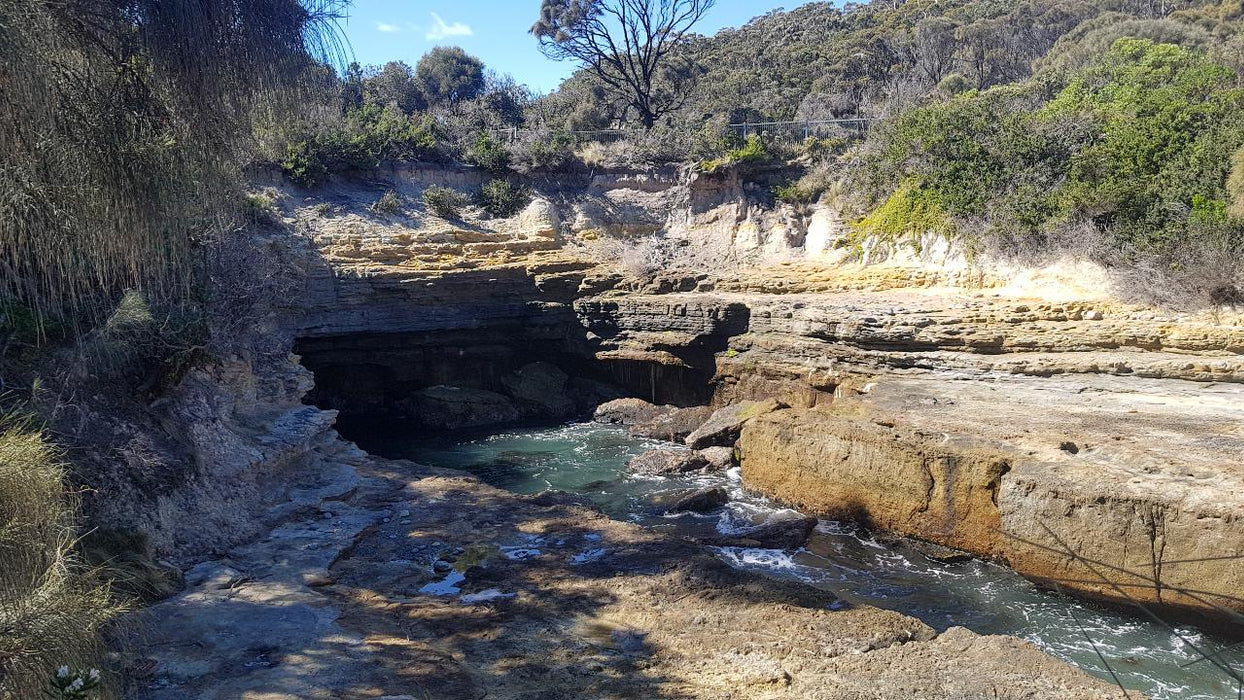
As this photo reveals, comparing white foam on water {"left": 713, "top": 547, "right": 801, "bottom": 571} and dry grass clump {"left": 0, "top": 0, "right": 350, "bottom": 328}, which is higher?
dry grass clump {"left": 0, "top": 0, "right": 350, "bottom": 328}

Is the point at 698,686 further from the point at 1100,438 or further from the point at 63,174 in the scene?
the point at 1100,438

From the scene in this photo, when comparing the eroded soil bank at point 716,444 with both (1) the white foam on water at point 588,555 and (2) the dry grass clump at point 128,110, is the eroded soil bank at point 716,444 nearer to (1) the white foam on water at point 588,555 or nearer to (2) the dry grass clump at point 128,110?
(1) the white foam on water at point 588,555

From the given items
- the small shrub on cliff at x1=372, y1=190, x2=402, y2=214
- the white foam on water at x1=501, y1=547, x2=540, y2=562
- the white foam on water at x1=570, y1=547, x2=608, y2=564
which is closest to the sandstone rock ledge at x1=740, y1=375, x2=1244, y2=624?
the white foam on water at x1=570, y1=547, x2=608, y2=564

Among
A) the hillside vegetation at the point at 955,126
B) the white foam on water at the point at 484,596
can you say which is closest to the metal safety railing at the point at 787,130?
the hillside vegetation at the point at 955,126

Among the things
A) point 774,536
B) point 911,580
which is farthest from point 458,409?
point 911,580

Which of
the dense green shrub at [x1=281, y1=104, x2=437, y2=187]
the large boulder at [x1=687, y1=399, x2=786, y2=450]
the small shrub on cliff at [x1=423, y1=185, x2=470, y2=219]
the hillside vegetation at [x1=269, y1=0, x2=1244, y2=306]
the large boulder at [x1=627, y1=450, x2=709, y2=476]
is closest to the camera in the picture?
the large boulder at [x1=627, y1=450, x2=709, y2=476]

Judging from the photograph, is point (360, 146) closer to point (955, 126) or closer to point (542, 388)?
point (542, 388)

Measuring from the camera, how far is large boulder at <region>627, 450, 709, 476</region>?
1287 cm

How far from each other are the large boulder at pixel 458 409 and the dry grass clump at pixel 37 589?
1355 centimetres

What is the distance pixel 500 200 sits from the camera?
22.5 meters

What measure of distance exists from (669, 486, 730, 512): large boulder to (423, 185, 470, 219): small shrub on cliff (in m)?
13.2

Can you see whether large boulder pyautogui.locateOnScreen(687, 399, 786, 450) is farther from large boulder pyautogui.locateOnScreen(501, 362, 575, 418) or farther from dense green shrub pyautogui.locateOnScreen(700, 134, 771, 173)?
dense green shrub pyautogui.locateOnScreen(700, 134, 771, 173)

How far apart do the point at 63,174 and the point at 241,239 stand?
29.6 ft

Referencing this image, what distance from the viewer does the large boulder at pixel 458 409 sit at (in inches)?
691
